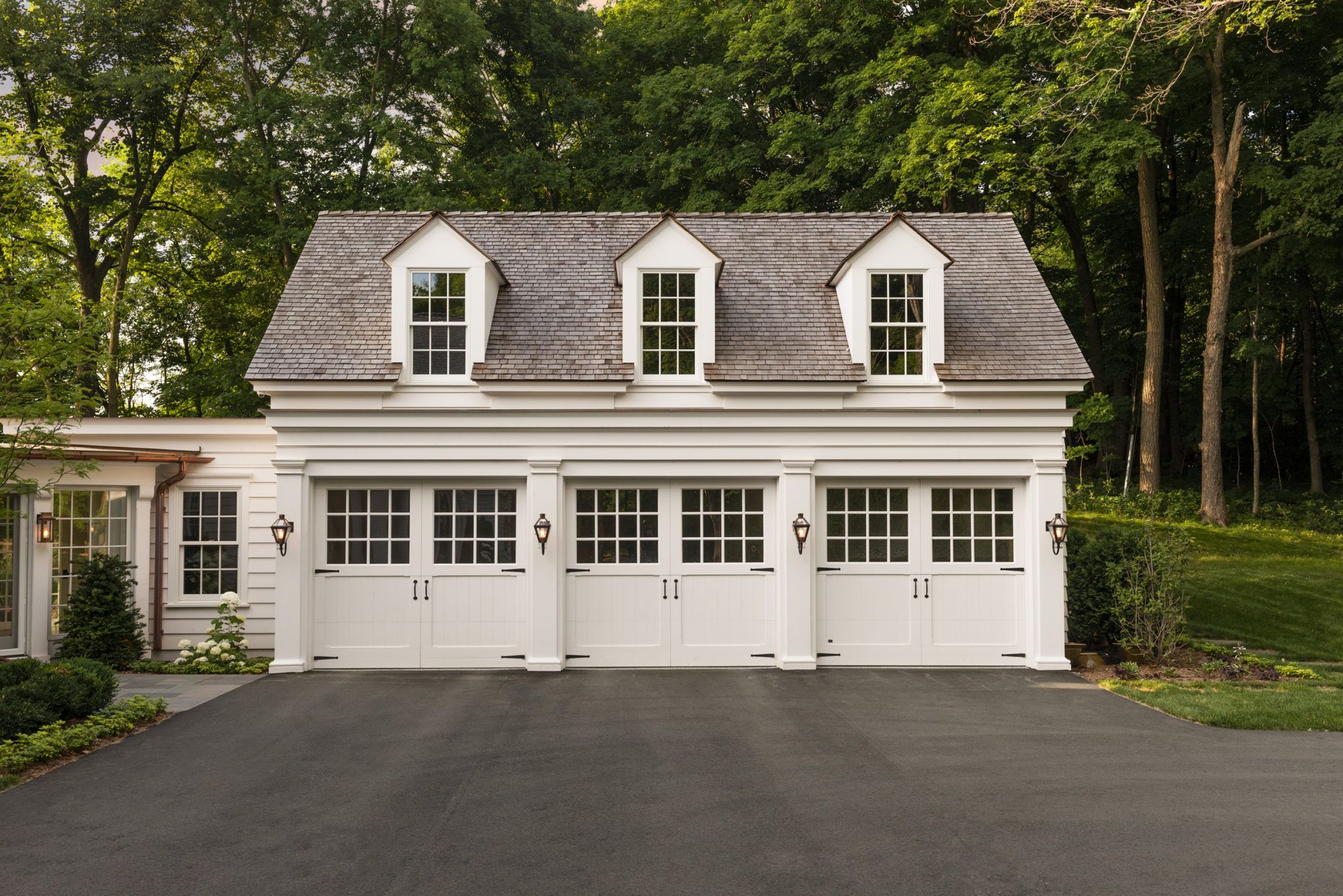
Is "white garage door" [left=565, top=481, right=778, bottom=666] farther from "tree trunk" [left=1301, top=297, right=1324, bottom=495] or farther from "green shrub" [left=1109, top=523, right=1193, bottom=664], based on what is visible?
"tree trunk" [left=1301, top=297, right=1324, bottom=495]

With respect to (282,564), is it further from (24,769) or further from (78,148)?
(78,148)

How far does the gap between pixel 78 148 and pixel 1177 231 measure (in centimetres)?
3113

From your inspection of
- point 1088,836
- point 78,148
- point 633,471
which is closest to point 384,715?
point 633,471

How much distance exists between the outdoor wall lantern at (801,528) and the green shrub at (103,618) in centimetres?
899

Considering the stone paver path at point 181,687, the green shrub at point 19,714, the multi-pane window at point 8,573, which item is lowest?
the stone paver path at point 181,687

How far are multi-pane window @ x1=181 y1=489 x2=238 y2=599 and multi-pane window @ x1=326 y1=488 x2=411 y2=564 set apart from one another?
2033mm

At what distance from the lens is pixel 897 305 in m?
12.2

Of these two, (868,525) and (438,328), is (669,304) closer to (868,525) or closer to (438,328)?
(438,328)

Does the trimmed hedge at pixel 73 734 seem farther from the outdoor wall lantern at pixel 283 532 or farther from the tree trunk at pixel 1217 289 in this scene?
the tree trunk at pixel 1217 289

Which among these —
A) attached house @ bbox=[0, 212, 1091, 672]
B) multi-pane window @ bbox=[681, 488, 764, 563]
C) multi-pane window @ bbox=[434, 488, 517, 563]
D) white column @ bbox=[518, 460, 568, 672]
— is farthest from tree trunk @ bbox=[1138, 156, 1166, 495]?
multi-pane window @ bbox=[434, 488, 517, 563]

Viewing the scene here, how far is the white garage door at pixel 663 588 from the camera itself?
11.9 metres

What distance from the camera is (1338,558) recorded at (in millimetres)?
17594

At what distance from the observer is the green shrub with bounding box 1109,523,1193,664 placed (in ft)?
38.1

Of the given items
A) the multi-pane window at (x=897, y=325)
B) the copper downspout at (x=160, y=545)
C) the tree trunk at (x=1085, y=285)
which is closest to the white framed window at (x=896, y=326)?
the multi-pane window at (x=897, y=325)
